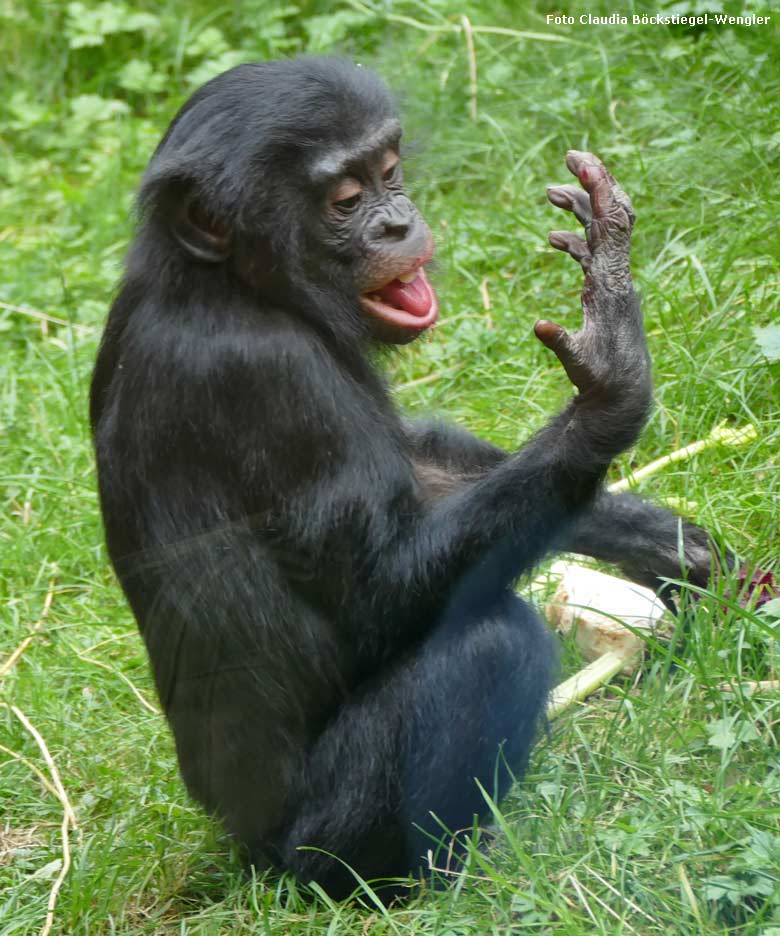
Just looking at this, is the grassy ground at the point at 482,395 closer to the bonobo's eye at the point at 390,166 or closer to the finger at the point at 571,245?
the bonobo's eye at the point at 390,166

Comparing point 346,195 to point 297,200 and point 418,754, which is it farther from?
point 418,754

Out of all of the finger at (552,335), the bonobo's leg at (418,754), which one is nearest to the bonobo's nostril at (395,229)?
the finger at (552,335)

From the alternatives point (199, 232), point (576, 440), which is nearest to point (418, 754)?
point (576, 440)

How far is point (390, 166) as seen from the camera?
427 cm

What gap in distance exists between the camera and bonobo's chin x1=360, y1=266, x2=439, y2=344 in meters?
4.11

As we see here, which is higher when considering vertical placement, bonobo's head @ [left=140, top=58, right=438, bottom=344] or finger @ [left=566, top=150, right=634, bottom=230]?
finger @ [left=566, top=150, right=634, bottom=230]

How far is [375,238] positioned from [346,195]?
156 millimetres

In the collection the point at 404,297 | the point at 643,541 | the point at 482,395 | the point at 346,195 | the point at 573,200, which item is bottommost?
the point at 482,395

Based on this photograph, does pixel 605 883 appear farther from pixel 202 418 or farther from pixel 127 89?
pixel 127 89

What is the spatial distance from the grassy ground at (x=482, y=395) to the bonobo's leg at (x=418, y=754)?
142 millimetres

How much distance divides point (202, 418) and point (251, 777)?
103cm

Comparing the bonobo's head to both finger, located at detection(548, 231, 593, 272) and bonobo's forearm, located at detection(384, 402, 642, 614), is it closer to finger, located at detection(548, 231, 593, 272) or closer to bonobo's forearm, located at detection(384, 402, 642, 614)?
finger, located at detection(548, 231, 593, 272)

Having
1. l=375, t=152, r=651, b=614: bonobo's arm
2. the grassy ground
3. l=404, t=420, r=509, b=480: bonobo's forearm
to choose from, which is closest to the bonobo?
l=375, t=152, r=651, b=614: bonobo's arm

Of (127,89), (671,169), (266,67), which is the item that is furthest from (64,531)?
(127,89)
